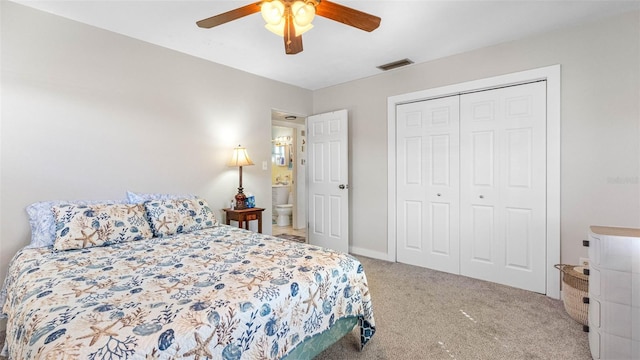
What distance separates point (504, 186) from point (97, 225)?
3.53 m

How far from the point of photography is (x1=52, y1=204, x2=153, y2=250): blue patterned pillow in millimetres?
2014

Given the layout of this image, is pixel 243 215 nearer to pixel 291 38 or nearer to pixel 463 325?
pixel 291 38

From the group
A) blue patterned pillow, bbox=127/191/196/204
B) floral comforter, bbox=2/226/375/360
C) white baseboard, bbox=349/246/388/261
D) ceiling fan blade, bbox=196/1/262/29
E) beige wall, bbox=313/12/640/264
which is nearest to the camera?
floral comforter, bbox=2/226/375/360

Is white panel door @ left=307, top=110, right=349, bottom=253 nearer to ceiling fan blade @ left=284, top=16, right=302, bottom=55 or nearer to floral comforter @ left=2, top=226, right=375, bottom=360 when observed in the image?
floral comforter @ left=2, top=226, right=375, bottom=360

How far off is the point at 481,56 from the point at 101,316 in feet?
11.8

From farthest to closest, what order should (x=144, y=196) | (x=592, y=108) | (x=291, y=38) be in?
(x=144, y=196), (x=592, y=108), (x=291, y=38)

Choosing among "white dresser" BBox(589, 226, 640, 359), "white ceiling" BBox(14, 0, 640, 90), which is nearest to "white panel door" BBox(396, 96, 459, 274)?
"white ceiling" BBox(14, 0, 640, 90)

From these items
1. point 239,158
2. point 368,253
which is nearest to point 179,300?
point 239,158

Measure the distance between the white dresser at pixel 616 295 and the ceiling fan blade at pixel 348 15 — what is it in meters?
1.85

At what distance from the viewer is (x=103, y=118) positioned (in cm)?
257

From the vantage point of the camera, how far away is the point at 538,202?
9.03 ft

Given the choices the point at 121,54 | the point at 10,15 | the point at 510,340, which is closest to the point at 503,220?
the point at 510,340

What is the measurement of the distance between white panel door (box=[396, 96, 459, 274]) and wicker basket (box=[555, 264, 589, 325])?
1.04 m

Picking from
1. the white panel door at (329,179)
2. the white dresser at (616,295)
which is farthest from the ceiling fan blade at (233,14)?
the white dresser at (616,295)
